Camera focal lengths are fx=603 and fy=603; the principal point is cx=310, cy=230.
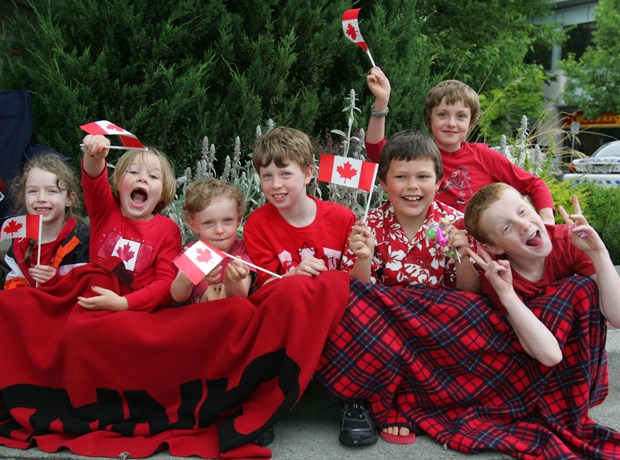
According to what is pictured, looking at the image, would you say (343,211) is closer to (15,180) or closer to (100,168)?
(100,168)

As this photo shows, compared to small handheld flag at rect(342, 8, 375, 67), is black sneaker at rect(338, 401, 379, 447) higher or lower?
lower

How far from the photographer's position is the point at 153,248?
2.86 m

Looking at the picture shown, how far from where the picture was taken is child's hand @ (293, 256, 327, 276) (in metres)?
2.58

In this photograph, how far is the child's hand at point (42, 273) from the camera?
2.84 m

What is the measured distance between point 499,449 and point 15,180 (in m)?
2.84

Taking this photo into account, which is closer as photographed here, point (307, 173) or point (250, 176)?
point (307, 173)

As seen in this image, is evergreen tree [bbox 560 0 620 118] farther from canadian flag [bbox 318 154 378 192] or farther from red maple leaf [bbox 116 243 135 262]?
red maple leaf [bbox 116 243 135 262]

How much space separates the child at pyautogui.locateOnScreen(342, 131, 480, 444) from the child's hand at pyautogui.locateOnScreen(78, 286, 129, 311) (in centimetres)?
100

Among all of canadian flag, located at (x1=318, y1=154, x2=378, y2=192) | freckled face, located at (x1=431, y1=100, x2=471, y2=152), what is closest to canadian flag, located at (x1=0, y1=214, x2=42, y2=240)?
canadian flag, located at (x1=318, y1=154, x2=378, y2=192)

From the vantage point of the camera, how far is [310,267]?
260 cm

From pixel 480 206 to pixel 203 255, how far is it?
1.18m

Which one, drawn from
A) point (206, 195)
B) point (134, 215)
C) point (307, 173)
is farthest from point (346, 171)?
point (134, 215)

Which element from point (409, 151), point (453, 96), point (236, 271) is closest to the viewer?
point (236, 271)

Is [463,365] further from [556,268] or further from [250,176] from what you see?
[250,176]
